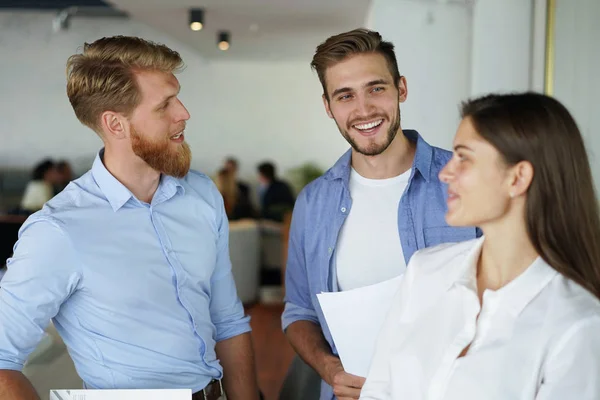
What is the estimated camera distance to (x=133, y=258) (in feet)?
6.18

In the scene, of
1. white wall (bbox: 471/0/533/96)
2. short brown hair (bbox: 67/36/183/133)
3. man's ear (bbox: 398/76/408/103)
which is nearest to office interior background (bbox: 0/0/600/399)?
white wall (bbox: 471/0/533/96)

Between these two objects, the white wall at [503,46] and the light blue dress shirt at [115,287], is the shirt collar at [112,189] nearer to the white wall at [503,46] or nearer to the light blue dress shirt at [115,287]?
the light blue dress shirt at [115,287]

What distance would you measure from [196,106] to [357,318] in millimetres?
10311

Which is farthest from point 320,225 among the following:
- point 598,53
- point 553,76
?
point 553,76

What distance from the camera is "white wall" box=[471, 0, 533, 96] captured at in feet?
14.3

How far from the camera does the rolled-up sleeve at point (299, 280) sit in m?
2.34

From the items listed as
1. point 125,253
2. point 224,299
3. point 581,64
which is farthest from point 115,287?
point 581,64

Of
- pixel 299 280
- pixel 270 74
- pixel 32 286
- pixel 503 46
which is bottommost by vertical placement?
pixel 299 280

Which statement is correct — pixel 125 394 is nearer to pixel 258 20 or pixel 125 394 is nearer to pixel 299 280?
pixel 299 280

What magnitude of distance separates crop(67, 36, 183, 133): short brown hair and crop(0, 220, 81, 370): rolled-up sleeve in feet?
1.21

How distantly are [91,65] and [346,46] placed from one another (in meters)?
0.74

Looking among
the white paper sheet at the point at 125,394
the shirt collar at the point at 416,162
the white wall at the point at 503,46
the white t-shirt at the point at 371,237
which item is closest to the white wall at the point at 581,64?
the white wall at the point at 503,46

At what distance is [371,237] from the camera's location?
2195 mm

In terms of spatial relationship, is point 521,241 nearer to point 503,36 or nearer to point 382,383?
point 382,383
